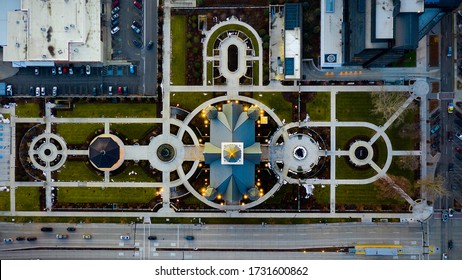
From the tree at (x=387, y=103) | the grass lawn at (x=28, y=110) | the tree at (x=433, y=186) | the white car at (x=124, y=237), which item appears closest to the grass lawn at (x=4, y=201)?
the grass lawn at (x=28, y=110)

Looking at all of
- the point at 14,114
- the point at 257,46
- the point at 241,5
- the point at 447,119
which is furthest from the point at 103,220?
the point at 447,119

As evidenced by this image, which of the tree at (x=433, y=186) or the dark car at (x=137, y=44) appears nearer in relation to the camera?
the tree at (x=433, y=186)

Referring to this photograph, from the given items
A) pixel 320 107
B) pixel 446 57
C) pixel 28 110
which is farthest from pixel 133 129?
pixel 446 57

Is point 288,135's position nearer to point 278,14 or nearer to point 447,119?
point 278,14

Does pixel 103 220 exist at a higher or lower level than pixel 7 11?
lower

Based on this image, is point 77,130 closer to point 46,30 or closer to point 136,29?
point 46,30

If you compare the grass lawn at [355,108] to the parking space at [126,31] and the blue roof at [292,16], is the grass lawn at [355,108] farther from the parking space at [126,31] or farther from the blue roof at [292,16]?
the parking space at [126,31]
